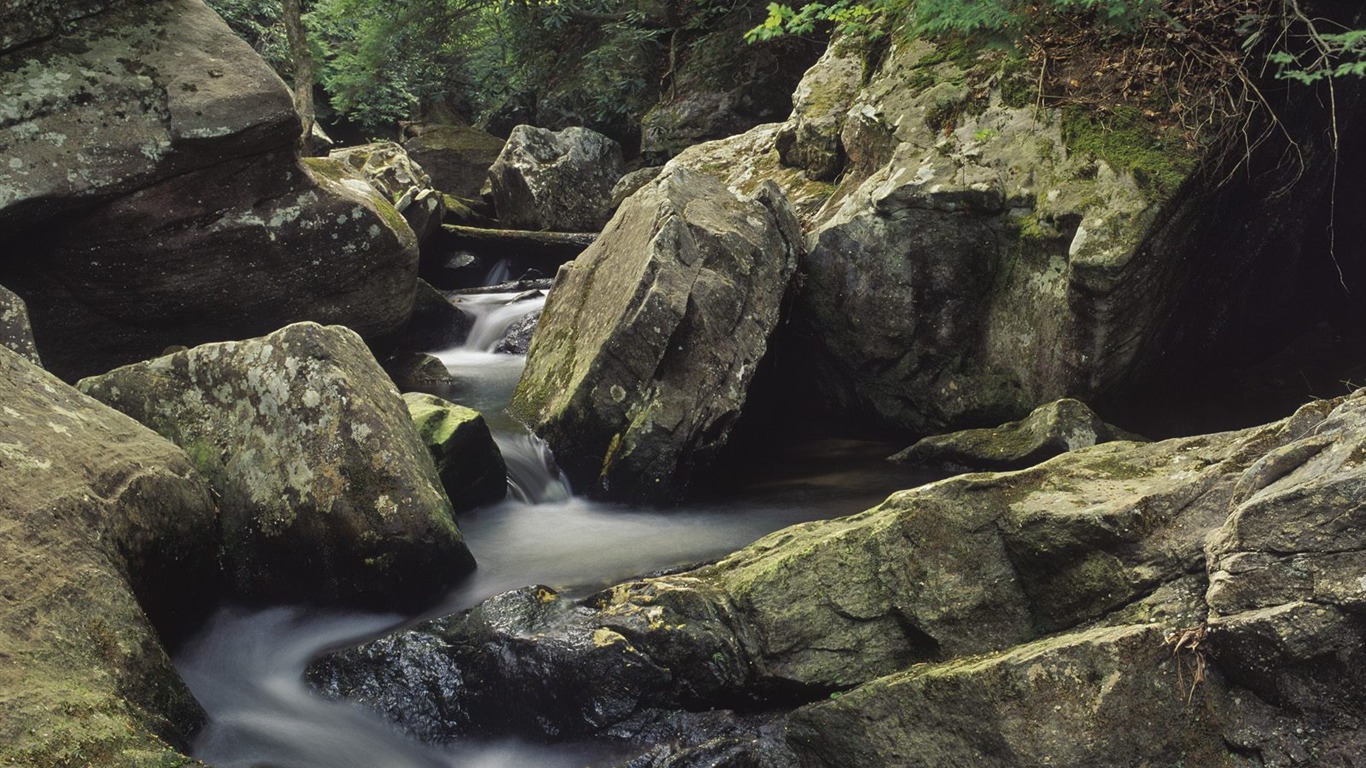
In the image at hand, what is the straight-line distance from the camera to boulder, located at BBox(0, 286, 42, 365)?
5.77 m

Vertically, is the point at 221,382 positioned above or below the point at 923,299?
below

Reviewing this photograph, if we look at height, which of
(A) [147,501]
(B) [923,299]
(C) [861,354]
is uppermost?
(B) [923,299]

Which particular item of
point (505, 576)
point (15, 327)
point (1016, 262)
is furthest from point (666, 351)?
point (15, 327)

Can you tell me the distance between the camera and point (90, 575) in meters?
3.89

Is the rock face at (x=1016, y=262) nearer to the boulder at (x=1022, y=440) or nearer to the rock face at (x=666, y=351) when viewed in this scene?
the boulder at (x=1022, y=440)

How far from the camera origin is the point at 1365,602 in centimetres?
304

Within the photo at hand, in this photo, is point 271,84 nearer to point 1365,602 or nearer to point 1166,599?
point 1166,599

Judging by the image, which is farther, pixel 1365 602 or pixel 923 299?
pixel 923 299

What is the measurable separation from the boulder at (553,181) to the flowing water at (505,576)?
790cm

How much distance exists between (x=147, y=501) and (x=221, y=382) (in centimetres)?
132

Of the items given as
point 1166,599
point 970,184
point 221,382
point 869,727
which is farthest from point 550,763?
point 970,184

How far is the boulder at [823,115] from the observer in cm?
1039

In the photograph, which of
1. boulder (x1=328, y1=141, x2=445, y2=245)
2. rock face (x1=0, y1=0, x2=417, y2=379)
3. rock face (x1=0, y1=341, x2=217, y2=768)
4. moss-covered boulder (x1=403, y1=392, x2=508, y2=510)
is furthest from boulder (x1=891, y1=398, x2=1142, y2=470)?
boulder (x1=328, y1=141, x2=445, y2=245)

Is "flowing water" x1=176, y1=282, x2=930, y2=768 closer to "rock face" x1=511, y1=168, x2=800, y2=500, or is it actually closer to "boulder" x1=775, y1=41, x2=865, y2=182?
"rock face" x1=511, y1=168, x2=800, y2=500
